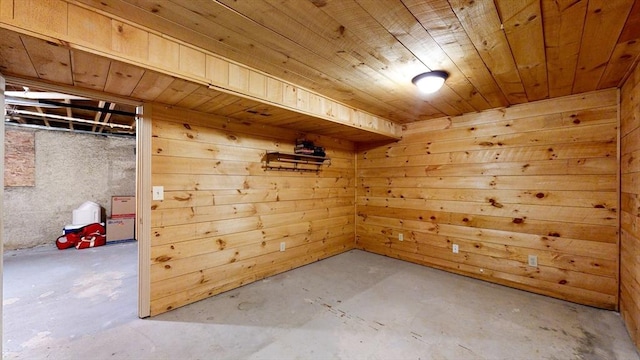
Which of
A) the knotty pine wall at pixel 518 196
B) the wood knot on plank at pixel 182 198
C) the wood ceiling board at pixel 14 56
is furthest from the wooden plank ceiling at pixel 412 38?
→ the wood knot on plank at pixel 182 198

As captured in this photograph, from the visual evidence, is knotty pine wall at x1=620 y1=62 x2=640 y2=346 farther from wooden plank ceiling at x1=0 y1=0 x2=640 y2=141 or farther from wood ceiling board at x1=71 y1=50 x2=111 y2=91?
wood ceiling board at x1=71 y1=50 x2=111 y2=91

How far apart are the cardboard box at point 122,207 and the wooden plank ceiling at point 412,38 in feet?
16.6

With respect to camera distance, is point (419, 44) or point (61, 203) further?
point (61, 203)

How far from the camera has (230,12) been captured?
1.36 meters

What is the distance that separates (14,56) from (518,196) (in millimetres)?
4291

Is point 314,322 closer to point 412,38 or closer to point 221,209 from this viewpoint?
point 221,209

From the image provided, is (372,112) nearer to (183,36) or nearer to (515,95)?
(515,95)

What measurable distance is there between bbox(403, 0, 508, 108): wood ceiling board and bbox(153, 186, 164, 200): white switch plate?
2339 mm

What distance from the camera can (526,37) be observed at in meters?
1.58

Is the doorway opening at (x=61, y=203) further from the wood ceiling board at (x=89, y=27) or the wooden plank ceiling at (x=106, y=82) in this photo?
the wood ceiling board at (x=89, y=27)

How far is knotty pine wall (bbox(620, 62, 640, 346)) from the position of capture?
1.89 m

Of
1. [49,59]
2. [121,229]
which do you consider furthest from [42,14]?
[121,229]

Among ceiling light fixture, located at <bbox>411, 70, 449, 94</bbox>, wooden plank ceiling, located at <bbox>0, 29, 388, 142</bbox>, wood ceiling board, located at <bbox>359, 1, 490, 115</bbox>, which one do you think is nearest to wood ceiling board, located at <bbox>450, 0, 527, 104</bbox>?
wood ceiling board, located at <bbox>359, 1, 490, 115</bbox>

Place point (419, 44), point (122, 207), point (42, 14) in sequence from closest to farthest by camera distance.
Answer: point (42, 14), point (419, 44), point (122, 207)
